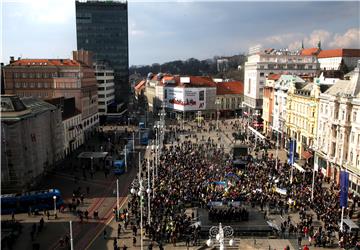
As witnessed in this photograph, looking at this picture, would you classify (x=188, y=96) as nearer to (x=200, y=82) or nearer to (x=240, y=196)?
(x=200, y=82)

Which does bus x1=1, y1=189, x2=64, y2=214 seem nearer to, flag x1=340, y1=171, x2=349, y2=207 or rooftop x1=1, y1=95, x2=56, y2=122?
rooftop x1=1, y1=95, x2=56, y2=122

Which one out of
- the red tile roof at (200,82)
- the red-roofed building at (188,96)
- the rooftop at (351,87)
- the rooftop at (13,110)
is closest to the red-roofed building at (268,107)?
the red-roofed building at (188,96)

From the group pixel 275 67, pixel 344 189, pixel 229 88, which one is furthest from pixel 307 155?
pixel 229 88

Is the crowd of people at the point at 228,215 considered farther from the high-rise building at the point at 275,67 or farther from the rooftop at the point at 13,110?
the high-rise building at the point at 275,67

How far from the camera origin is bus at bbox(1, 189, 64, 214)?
36.0 meters

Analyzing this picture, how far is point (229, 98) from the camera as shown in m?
118

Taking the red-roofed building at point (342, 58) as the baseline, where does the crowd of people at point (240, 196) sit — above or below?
below

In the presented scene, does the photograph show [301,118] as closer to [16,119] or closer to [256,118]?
[256,118]

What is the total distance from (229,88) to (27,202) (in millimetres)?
92780

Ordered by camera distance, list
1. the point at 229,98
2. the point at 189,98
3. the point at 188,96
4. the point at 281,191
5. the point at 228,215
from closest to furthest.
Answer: the point at 228,215
the point at 281,191
the point at 188,96
the point at 189,98
the point at 229,98

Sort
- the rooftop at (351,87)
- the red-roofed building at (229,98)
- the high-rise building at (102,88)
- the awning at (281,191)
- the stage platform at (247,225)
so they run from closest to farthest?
1. the stage platform at (247,225)
2. the awning at (281,191)
3. the rooftop at (351,87)
4. the high-rise building at (102,88)
5. the red-roofed building at (229,98)

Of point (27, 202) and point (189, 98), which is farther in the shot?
point (189, 98)

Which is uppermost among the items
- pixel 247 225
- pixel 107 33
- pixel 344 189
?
pixel 107 33

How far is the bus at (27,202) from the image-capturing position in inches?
1417
